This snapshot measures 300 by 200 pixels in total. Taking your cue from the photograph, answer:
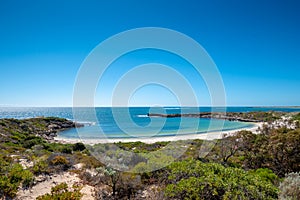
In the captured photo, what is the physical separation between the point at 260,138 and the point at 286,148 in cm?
158

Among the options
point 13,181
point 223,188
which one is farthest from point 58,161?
point 223,188

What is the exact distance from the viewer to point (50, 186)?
7.10m

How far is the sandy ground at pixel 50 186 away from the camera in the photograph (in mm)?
6160

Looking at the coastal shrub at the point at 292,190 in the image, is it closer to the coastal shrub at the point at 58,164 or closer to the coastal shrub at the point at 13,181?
the coastal shrub at the point at 13,181

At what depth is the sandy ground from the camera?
6160 millimetres

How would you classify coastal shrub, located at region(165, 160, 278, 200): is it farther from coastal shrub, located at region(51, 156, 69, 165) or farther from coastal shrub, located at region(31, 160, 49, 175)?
coastal shrub, located at region(51, 156, 69, 165)

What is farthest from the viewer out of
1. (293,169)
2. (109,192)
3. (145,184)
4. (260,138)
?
(260,138)

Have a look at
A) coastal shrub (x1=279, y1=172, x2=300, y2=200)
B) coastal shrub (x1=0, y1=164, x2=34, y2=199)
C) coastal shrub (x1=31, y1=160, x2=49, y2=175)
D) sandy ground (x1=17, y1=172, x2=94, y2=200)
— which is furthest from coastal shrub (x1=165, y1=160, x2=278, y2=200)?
coastal shrub (x1=31, y1=160, x2=49, y2=175)

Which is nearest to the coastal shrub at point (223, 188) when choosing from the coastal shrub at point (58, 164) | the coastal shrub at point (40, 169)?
the coastal shrub at point (40, 169)

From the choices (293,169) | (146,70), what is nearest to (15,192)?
(146,70)

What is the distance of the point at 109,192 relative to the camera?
651 cm

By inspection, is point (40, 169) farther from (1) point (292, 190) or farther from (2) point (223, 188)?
(1) point (292, 190)

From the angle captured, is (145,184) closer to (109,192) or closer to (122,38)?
(109,192)

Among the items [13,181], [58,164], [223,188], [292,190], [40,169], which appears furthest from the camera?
[58,164]
